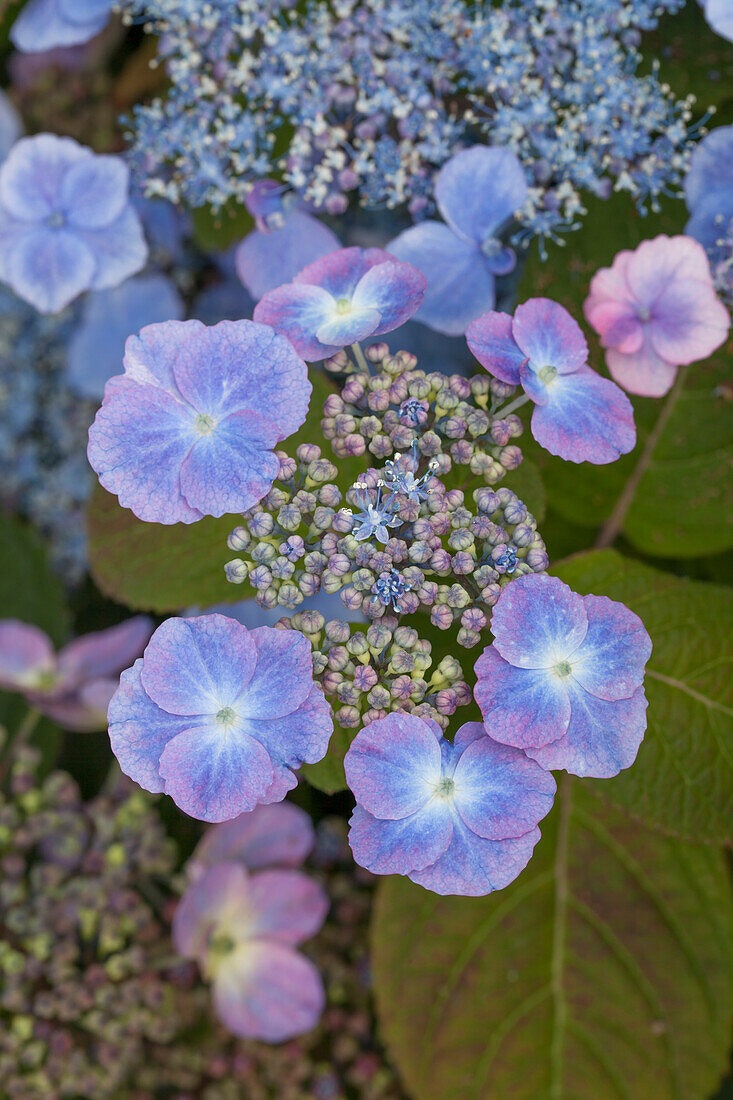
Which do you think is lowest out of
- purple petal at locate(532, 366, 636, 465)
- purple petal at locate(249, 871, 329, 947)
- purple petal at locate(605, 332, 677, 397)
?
purple petal at locate(249, 871, 329, 947)

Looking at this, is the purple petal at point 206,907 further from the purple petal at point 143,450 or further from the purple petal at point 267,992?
the purple petal at point 143,450

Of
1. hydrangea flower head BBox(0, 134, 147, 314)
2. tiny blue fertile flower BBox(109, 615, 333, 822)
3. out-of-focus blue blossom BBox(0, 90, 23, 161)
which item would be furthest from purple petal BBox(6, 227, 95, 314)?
tiny blue fertile flower BBox(109, 615, 333, 822)

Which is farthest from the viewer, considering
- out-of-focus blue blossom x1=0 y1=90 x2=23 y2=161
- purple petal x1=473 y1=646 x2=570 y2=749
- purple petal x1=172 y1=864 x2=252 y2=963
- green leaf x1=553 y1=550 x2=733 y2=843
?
out-of-focus blue blossom x1=0 y1=90 x2=23 y2=161

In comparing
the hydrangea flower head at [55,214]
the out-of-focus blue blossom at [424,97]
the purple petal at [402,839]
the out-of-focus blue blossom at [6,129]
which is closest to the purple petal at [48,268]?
the hydrangea flower head at [55,214]

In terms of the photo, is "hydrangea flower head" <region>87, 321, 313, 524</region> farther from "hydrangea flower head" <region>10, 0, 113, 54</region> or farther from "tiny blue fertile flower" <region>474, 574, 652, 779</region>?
"hydrangea flower head" <region>10, 0, 113, 54</region>

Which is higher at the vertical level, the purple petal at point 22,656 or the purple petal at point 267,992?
the purple petal at point 22,656

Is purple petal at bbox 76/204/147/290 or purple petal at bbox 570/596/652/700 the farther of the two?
purple petal at bbox 76/204/147/290

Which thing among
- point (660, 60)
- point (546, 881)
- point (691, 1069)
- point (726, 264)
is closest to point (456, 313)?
point (726, 264)

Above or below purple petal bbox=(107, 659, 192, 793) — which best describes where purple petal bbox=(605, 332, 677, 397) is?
above
